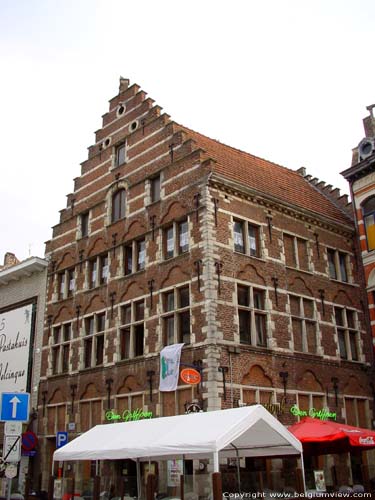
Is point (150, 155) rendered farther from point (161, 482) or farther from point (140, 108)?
point (161, 482)

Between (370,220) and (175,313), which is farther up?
(370,220)

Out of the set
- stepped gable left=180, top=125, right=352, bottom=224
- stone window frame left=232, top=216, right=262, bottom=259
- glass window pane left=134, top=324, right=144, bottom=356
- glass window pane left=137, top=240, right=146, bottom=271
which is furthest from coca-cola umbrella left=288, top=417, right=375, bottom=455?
stepped gable left=180, top=125, right=352, bottom=224

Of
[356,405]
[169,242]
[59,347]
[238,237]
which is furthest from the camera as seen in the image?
[59,347]

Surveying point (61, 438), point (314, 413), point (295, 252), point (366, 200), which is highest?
point (366, 200)

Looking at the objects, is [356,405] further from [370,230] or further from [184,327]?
[184,327]

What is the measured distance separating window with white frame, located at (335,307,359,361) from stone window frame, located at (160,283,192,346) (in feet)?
20.8

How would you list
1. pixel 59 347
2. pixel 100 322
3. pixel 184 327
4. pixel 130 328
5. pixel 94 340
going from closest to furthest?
pixel 184 327 < pixel 130 328 < pixel 94 340 < pixel 100 322 < pixel 59 347

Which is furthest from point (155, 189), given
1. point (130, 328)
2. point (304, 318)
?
point (304, 318)

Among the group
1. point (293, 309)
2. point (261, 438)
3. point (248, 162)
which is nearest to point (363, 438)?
point (261, 438)

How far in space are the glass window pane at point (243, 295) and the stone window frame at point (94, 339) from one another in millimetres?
5420

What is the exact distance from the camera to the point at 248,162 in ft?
73.9

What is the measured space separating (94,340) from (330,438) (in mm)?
10431

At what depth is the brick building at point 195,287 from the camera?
17.3 metres

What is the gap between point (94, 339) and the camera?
69.2 ft
